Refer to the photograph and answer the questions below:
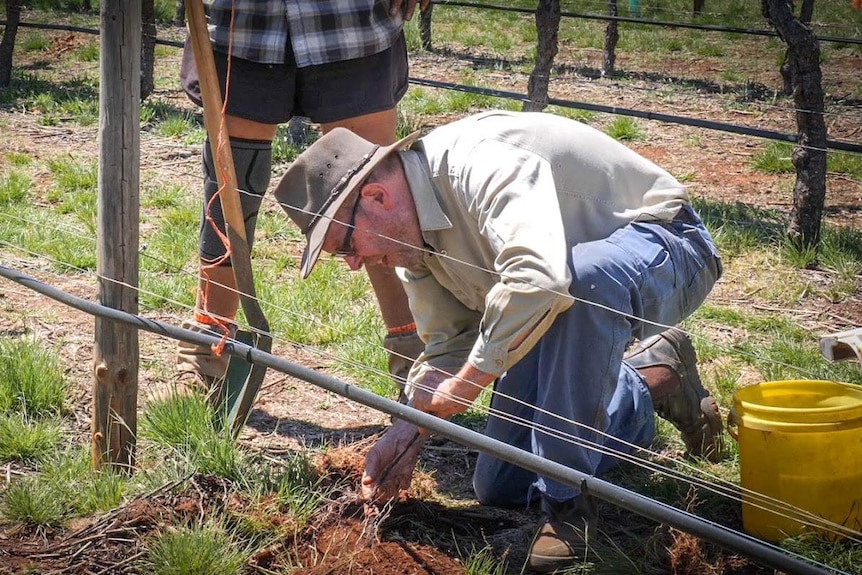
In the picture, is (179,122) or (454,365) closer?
(454,365)

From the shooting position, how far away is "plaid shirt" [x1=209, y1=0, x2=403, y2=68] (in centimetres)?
319

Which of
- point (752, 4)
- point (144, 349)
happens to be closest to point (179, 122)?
point (144, 349)

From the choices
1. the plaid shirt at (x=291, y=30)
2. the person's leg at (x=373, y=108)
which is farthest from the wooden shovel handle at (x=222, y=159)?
the person's leg at (x=373, y=108)

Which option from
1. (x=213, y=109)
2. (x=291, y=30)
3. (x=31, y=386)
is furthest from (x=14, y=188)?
(x=213, y=109)

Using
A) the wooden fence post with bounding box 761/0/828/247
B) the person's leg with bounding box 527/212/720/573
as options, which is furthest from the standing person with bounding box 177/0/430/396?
the wooden fence post with bounding box 761/0/828/247

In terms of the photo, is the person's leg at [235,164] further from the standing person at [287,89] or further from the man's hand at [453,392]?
the man's hand at [453,392]

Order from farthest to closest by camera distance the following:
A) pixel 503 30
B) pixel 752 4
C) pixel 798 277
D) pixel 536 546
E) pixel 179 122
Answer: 1. pixel 752 4
2. pixel 503 30
3. pixel 179 122
4. pixel 798 277
5. pixel 536 546

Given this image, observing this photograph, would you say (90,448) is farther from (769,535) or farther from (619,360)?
(769,535)

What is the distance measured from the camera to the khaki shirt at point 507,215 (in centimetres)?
233

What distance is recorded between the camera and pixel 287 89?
10.8 feet

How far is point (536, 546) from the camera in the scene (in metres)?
2.59

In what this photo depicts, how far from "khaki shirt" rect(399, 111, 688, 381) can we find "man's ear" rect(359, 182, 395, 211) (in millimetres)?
66

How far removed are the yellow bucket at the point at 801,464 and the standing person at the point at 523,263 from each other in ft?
1.20

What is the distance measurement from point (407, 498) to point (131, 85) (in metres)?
1.28
